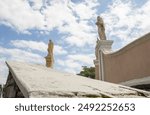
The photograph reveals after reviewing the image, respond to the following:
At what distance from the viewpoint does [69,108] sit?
218cm

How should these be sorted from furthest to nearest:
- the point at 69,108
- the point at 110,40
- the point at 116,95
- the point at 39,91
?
1. the point at 110,40
2. the point at 116,95
3. the point at 39,91
4. the point at 69,108

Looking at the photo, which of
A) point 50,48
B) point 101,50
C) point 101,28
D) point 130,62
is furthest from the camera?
point 50,48

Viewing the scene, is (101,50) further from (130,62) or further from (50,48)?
(50,48)

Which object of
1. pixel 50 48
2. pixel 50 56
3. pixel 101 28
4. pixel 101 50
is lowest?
pixel 101 50

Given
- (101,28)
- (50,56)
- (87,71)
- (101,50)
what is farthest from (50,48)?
(87,71)

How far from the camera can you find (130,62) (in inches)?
368

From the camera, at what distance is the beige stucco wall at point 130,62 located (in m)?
8.36

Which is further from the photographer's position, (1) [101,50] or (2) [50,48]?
(2) [50,48]

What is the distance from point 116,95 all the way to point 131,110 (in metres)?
0.52

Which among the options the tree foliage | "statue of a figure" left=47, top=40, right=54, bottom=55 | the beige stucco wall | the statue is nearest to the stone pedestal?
the beige stucco wall

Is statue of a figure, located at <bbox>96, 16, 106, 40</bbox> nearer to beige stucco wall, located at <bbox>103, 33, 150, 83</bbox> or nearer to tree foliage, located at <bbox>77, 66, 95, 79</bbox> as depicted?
beige stucco wall, located at <bbox>103, 33, 150, 83</bbox>

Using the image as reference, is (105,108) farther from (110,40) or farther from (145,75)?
(110,40)

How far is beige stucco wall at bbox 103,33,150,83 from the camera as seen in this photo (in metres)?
8.36

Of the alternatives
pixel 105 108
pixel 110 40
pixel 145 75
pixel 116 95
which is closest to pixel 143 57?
pixel 145 75
